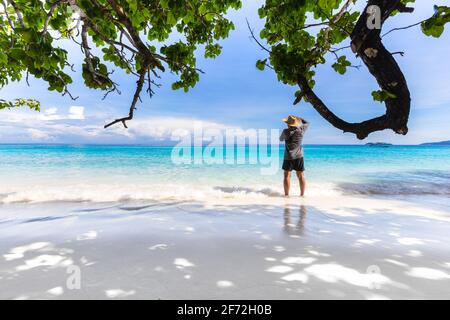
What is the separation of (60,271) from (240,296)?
2109mm

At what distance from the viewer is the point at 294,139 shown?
26.2ft

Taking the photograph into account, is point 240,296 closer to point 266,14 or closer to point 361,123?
point 361,123

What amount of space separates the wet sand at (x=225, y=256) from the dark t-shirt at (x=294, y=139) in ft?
8.70

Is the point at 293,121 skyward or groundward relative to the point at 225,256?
skyward

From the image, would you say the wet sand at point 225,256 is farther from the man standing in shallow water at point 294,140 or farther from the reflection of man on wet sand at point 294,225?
the man standing in shallow water at point 294,140

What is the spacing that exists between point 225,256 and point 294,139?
541cm

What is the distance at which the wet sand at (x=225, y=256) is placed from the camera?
2.58 m

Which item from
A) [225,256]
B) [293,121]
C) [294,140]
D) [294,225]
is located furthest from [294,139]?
[225,256]

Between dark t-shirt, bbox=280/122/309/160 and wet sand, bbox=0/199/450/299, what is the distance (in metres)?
2.65

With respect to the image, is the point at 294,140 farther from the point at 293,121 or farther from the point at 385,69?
the point at 385,69

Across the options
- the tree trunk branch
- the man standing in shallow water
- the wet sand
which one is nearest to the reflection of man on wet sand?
the wet sand

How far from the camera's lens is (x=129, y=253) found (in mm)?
3490

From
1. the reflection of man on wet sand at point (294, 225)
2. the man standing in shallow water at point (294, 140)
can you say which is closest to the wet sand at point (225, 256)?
the reflection of man on wet sand at point (294, 225)

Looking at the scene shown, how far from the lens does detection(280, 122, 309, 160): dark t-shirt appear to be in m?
7.94
